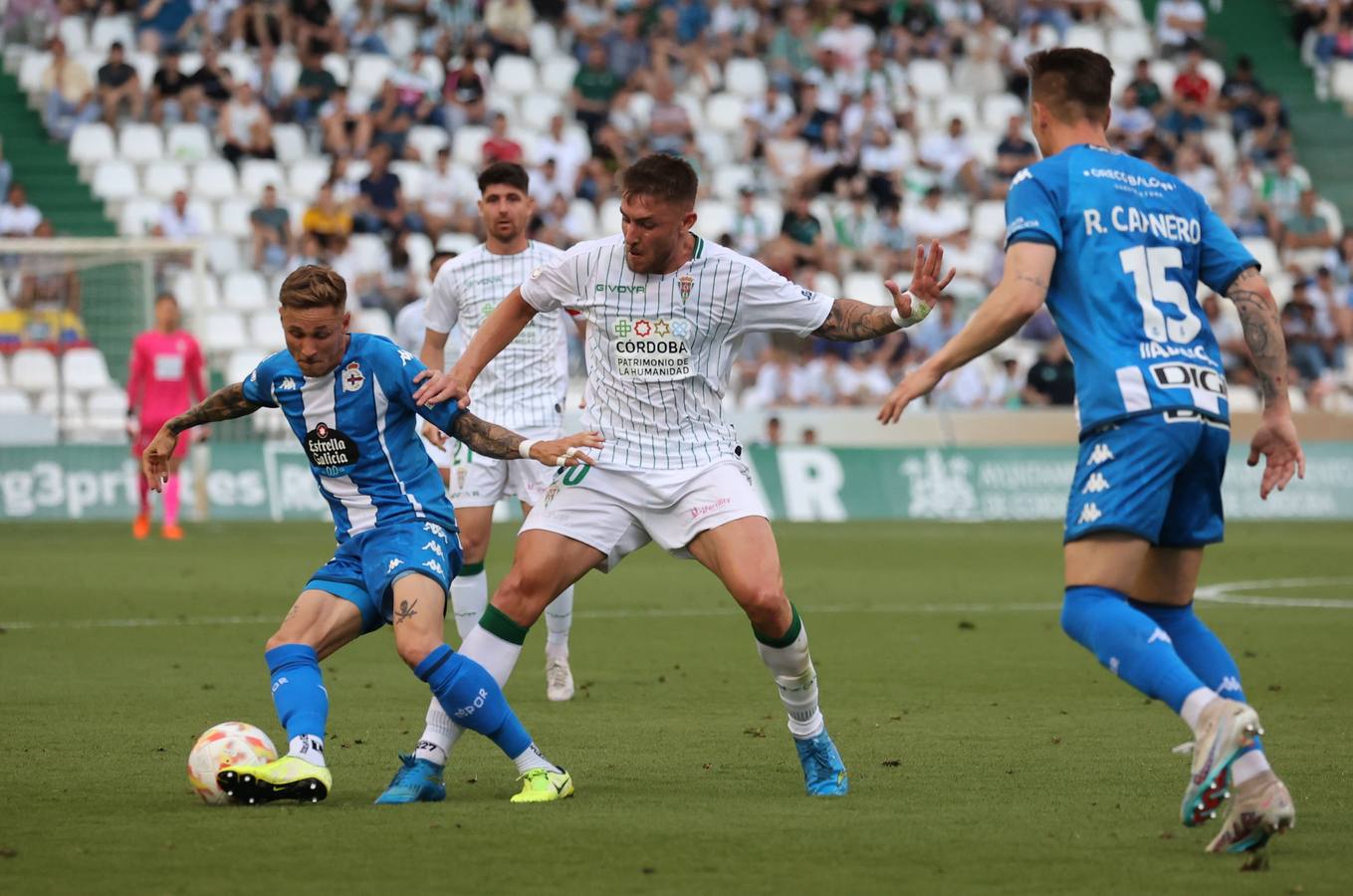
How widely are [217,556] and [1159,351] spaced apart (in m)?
14.0

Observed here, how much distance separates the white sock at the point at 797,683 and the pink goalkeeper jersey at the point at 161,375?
14.8 m

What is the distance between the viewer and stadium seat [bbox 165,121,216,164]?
88.4ft

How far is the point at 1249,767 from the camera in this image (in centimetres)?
562

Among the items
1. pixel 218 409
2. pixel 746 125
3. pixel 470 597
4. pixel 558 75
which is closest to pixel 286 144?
pixel 558 75

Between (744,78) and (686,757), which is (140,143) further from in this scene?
(686,757)

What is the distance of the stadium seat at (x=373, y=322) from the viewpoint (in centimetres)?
2472

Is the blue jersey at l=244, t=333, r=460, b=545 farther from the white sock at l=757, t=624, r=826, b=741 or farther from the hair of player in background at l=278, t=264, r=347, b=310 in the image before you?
the white sock at l=757, t=624, r=826, b=741

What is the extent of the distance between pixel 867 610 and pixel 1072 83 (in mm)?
8637

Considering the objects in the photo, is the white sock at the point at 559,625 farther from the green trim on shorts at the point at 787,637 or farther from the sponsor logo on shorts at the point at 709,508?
the green trim on shorts at the point at 787,637

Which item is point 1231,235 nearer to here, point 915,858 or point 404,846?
point 915,858

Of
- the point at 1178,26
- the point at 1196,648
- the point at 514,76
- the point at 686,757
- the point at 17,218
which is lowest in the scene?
the point at 686,757

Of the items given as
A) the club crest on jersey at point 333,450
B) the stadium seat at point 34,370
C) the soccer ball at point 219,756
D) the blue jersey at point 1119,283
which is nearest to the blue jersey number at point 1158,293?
the blue jersey at point 1119,283

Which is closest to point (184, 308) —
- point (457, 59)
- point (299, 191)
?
point (299, 191)

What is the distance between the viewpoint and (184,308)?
24984 millimetres
